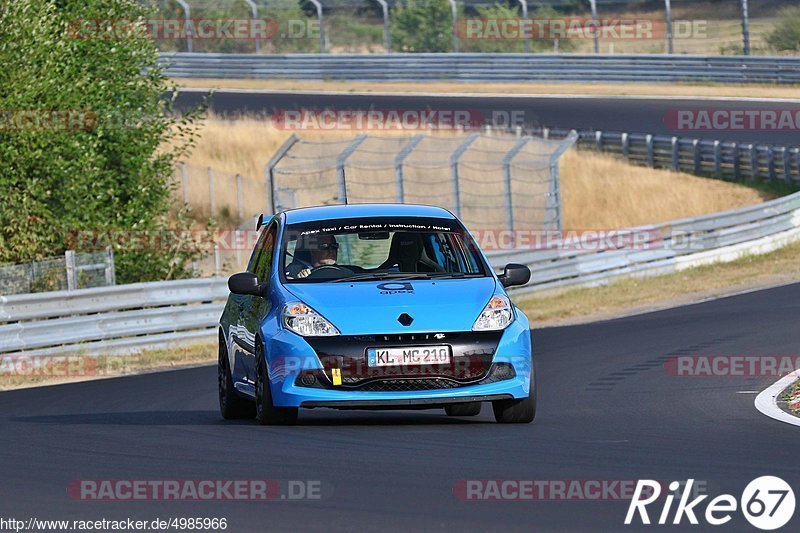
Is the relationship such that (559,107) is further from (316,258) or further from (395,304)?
(395,304)

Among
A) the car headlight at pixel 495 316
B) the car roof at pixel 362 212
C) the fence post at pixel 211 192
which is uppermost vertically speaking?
the car roof at pixel 362 212

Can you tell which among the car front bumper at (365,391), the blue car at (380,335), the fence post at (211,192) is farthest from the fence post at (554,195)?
the car front bumper at (365,391)

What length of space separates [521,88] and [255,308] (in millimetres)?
38266

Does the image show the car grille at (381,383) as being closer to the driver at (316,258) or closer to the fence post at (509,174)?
the driver at (316,258)

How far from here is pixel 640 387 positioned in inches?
527

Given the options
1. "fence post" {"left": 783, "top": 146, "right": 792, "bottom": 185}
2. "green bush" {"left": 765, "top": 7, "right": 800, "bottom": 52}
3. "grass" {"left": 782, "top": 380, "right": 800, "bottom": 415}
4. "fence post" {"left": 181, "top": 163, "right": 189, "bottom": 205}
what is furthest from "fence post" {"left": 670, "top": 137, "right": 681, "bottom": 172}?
"grass" {"left": 782, "top": 380, "right": 800, "bottom": 415}

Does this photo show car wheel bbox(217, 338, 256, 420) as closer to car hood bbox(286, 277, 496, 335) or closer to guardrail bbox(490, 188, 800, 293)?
car hood bbox(286, 277, 496, 335)

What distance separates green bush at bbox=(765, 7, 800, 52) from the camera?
53531mm

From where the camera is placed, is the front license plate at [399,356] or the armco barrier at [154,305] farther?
the armco barrier at [154,305]

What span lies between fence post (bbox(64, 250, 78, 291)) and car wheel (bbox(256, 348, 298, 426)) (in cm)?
957

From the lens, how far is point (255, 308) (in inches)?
429

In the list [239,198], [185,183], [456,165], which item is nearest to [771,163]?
[456,165]

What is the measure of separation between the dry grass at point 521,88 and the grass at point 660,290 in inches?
699

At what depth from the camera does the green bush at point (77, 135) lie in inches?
866
